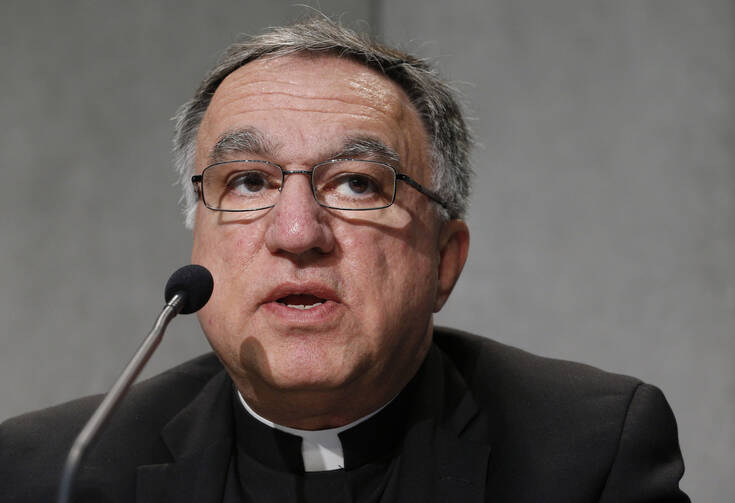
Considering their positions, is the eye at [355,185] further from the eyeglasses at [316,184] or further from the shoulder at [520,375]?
the shoulder at [520,375]

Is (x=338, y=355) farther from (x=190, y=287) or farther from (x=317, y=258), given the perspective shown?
(x=190, y=287)

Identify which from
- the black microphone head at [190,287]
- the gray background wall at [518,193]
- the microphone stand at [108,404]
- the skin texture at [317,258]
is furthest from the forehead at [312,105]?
the gray background wall at [518,193]

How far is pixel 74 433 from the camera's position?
5.96 ft

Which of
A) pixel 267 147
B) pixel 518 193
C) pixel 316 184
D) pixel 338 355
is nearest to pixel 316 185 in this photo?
pixel 316 184

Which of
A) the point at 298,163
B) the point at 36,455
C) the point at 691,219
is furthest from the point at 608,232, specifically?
the point at 36,455

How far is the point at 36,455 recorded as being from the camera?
1769mm

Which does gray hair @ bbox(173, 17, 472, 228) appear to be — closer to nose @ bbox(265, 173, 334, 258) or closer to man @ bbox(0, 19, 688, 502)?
man @ bbox(0, 19, 688, 502)

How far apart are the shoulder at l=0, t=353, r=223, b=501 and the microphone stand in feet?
2.24

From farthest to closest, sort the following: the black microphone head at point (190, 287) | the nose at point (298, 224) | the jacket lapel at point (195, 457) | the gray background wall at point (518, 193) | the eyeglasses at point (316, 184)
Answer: the gray background wall at point (518, 193) → the jacket lapel at point (195, 457) → the eyeglasses at point (316, 184) → the nose at point (298, 224) → the black microphone head at point (190, 287)

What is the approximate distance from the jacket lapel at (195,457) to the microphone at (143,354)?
549 millimetres

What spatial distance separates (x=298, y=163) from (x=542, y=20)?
4.78 ft

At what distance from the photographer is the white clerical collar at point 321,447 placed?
166 centimetres

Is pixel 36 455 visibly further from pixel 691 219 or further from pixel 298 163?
pixel 691 219

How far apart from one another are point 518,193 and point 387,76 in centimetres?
103
